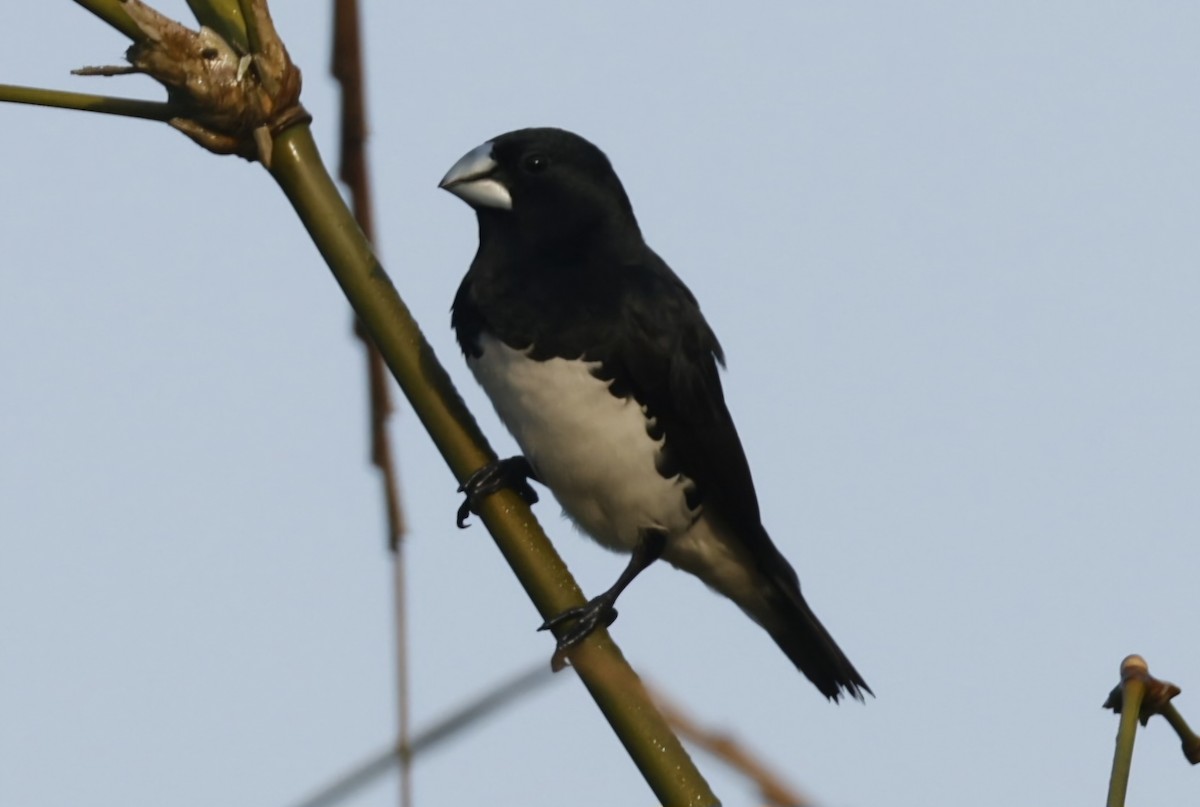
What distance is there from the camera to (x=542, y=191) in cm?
448

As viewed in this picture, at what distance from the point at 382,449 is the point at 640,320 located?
2717mm

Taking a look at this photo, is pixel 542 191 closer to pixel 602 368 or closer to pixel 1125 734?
pixel 602 368

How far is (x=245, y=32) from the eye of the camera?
77.9 inches

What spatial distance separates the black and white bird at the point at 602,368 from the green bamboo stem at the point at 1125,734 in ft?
8.40

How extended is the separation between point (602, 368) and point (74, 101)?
253 cm

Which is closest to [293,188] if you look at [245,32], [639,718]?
[245,32]

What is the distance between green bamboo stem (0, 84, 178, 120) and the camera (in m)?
1.62

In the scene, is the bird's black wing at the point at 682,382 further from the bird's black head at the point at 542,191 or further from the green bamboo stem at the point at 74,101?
the green bamboo stem at the point at 74,101

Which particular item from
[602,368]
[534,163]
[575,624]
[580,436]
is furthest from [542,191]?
[575,624]

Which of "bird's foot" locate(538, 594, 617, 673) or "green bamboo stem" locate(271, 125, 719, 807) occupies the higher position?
"green bamboo stem" locate(271, 125, 719, 807)

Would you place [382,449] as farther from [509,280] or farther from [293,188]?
[509,280]

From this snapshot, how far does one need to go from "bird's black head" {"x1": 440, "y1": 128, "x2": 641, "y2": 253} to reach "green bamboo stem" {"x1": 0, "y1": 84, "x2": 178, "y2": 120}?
2.55m

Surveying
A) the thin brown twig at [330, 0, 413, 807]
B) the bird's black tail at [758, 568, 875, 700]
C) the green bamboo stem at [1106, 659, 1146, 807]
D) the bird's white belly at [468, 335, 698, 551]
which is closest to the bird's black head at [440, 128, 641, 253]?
the bird's white belly at [468, 335, 698, 551]

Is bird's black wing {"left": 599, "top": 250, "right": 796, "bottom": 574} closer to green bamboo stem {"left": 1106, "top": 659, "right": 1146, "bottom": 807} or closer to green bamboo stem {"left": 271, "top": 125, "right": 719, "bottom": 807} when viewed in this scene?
green bamboo stem {"left": 271, "top": 125, "right": 719, "bottom": 807}
